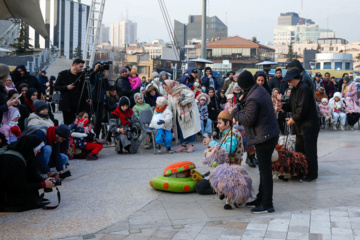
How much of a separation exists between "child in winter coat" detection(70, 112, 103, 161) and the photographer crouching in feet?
13.1

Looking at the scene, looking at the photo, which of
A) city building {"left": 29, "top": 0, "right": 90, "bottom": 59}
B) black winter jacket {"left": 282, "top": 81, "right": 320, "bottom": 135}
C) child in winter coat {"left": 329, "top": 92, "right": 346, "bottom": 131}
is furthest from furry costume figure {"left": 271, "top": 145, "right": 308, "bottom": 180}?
city building {"left": 29, "top": 0, "right": 90, "bottom": 59}

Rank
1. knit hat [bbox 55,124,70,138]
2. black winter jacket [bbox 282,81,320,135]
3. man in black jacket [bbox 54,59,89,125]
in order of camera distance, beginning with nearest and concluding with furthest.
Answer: knit hat [bbox 55,124,70,138]
black winter jacket [bbox 282,81,320,135]
man in black jacket [bbox 54,59,89,125]

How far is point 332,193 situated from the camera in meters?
6.71

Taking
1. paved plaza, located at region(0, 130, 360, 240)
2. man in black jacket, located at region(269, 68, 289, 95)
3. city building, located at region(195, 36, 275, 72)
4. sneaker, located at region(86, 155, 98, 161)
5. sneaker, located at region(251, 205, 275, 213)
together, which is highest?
city building, located at region(195, 36, 275, 72)

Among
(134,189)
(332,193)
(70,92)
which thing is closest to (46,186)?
(134,189)

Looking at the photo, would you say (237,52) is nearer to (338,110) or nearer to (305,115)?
(338,110)

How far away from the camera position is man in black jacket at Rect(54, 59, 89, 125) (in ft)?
32.9

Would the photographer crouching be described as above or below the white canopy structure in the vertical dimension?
below

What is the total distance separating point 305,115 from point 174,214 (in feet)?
9.74

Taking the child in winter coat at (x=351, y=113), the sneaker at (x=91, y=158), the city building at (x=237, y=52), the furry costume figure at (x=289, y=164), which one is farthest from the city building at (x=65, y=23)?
the furry costume figure at (x=289, y=164)

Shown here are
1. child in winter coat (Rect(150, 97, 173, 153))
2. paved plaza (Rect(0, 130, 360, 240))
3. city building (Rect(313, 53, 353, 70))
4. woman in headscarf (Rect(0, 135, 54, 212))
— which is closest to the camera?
paved plaza (Rect(0, 130, 360, 240))

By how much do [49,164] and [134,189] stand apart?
5.26ft

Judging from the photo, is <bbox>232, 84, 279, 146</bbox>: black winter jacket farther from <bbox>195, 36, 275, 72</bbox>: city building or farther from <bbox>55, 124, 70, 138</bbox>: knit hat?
<bbox>195, 36, 275, 72</bbox>: city building

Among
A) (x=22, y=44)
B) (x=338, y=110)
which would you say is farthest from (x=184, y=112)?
(x=22, y=44)
